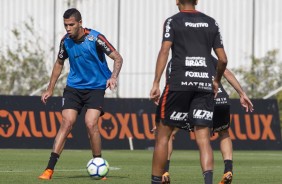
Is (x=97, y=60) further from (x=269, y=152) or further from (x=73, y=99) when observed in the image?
(x=269, y=152)

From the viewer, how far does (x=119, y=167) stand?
54.0ft

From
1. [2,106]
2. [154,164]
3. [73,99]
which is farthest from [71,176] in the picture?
[2,106]

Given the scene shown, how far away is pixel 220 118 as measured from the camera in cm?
1272

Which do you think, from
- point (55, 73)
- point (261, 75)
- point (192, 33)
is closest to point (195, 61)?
point (192, 33)

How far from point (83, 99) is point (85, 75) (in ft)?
1.11

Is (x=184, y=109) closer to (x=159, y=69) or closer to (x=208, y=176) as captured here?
(x=159, y=69)

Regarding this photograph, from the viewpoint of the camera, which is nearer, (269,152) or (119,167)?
(119,167)

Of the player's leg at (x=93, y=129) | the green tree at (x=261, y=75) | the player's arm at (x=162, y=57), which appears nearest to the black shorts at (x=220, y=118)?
the player's leg at (x=93, y=129)

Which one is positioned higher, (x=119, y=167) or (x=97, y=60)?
(x=97, y=60)

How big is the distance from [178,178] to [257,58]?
18.3 m

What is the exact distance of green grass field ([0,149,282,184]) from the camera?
1328 cm

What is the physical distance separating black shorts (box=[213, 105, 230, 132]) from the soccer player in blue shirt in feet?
5.28

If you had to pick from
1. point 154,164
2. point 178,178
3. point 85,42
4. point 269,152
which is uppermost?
point 85,42

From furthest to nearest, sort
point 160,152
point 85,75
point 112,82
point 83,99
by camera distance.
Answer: point 83,99 < point 85,75 < point 112,82 < point 160,152
